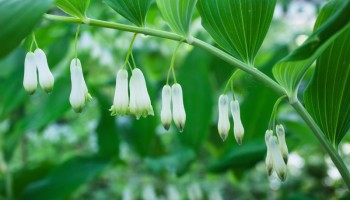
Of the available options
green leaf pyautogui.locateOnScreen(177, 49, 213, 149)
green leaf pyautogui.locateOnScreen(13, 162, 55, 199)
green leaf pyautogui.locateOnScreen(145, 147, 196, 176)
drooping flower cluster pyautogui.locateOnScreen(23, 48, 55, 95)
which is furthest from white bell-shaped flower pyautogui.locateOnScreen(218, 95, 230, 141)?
green leaf pyautogui.locateOnScreen(13, 162, 55, 199)

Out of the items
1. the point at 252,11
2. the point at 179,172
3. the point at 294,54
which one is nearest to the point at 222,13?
the point at 252,11

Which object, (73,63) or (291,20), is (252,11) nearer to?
(73,63)

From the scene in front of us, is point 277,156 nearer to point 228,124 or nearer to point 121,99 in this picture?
point 228,124

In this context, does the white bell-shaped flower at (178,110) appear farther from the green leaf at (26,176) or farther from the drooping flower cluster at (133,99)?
the green leaf at (26,176)

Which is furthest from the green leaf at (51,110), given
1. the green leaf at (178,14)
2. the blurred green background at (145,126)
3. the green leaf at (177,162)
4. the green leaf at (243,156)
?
the green leaf at (178,14)

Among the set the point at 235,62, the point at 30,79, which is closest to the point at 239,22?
the point at 235,62

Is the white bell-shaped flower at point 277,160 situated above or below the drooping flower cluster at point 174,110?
below

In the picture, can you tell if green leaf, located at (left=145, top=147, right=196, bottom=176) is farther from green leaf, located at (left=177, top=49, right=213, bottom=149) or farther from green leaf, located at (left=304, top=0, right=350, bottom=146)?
green leaf, located at (left=304, top=0, right=350, bottom=146)
